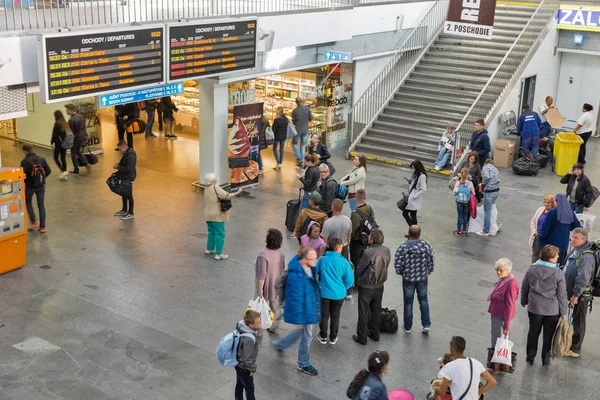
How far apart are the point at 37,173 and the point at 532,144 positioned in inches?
458

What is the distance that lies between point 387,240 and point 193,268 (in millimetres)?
3644

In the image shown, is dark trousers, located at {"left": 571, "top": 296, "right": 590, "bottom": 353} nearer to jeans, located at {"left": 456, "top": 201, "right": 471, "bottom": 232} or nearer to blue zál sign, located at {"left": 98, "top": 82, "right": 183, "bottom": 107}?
jeans, located at {"left": 456, "top": 201, "right": 471, "bottom": 232}

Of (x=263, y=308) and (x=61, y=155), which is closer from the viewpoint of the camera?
(x=263, y=308)

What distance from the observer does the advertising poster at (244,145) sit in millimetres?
16422

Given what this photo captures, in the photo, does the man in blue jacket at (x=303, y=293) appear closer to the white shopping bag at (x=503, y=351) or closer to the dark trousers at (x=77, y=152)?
the white shopping bag at (x=503, y=351)

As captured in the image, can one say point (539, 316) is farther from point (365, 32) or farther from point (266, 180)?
point (365, 32)

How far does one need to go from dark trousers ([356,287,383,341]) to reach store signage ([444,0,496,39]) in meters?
9.01

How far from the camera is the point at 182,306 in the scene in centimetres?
1100

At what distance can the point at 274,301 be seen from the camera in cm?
995

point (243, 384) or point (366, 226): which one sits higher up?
point (366, 226)

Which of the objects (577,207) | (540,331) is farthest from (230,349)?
(577,207)

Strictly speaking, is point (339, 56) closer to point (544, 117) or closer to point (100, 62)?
point (544, 117)

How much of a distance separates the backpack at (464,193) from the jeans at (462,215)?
0.59 feet

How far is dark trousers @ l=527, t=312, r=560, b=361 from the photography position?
367 inches
